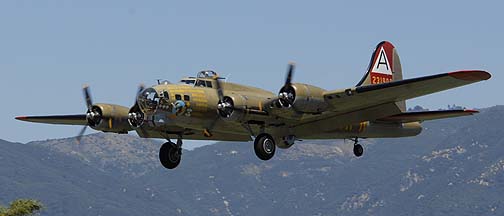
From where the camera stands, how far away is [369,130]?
2002 inches

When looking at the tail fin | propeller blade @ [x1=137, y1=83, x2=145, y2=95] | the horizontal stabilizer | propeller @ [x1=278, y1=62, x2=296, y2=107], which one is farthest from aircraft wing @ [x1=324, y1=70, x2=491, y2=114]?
propeller blade @ [x1=137, y1=83, x2=145, y2=95]

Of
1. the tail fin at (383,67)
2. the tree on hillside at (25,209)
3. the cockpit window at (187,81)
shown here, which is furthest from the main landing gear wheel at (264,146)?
the tree on hillside at (25,209)

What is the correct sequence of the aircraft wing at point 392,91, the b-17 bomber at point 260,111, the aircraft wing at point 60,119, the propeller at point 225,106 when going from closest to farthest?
the aircraft wing at point 392,91
the b-17 bomber at point 260,111
the propeller at point 225,106
the aircraft wing at point 60,119

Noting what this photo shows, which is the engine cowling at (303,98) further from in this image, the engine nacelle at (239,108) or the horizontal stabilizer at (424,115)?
the horizontal stabilizer at (424,115)

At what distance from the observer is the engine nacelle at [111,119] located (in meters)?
48.2

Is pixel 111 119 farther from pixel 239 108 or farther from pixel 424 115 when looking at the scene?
pixel 424 115

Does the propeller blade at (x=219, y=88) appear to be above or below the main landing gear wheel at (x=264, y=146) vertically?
above

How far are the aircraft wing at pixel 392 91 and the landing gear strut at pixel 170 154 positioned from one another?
25.6ft

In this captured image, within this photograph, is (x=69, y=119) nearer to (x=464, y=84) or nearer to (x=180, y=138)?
(x=180, y=138)

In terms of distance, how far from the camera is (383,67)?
54.4 metres

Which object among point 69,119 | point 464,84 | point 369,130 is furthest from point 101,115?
point 464,84

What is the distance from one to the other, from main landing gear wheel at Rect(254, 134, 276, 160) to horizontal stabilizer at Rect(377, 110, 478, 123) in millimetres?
8030

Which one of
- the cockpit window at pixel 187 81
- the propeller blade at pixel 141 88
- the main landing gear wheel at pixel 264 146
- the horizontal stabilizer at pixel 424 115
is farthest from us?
the horizontal stabilizer at pixel 424 115

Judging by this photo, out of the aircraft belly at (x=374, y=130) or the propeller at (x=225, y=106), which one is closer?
the propeller at (x=225, y=106)
